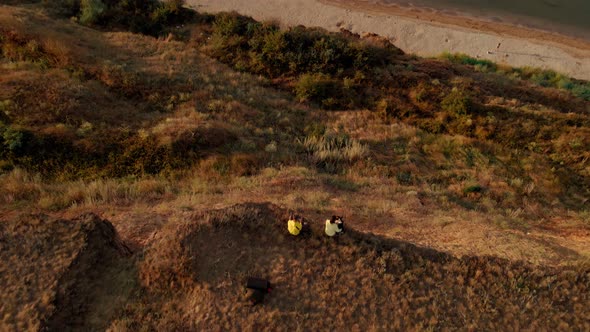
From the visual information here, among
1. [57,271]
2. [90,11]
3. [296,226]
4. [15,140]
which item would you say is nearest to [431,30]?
[90,11]

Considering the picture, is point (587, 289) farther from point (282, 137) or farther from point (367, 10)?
point (367, 10)

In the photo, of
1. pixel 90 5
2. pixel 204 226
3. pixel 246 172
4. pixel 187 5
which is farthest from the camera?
pixel 187 5

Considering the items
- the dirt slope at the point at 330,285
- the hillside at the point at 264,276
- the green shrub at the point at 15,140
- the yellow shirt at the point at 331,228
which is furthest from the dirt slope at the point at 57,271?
the green shrub at the point at 15,140

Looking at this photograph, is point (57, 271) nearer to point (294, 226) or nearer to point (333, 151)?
point (294, 226)

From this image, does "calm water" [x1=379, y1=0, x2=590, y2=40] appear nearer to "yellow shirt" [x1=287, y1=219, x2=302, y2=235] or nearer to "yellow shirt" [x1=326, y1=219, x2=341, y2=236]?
"yellow shirt" [x1=326, y1=219, x2=341, y2=236]

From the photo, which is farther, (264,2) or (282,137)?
(264,2)

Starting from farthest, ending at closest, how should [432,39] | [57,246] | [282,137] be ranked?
1. [432,39]
2. [282,137]
3. [57,246]

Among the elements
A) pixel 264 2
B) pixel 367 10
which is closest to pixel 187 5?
pixel 264 2

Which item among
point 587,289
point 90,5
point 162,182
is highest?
point 90,5

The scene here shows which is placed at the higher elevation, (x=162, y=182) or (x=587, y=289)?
(x=587, y=289)
